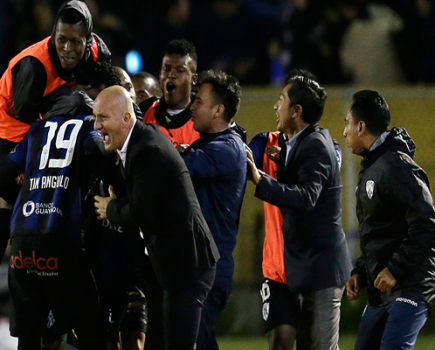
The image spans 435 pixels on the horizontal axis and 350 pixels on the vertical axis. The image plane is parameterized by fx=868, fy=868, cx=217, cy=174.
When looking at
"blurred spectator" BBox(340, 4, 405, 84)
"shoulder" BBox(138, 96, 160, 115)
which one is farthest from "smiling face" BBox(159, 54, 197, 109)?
"blurred spectator" BBox(340, 4, 405, 84)

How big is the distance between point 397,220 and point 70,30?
269 centimetres

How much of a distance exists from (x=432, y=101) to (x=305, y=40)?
2.05 meters

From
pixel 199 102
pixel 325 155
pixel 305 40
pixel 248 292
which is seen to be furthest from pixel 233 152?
pixel 305 40

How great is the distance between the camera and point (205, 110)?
5500mm

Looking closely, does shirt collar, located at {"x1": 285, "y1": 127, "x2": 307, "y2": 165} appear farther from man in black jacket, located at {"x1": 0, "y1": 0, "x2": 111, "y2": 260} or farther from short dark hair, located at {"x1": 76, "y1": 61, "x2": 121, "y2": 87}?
man in black jacket, located at {"x1": 0, "y1": 0, "x2": 111, "y2": 260}

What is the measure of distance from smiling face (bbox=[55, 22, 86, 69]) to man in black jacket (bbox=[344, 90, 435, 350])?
2.04 m

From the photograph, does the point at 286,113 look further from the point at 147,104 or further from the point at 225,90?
the point at 147,104

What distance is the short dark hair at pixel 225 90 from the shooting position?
5.53 m

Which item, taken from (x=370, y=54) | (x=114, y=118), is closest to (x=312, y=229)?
(x=114, y=118)

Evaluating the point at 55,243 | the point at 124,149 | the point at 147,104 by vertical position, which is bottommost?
the point at 55,243

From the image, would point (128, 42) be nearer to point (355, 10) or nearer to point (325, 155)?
point (355, 10)

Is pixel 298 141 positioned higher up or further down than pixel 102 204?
higher up

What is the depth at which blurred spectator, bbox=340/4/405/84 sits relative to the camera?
11453 mm

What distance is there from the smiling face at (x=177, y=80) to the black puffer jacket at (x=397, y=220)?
172 cm
